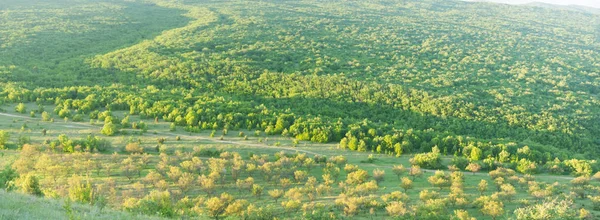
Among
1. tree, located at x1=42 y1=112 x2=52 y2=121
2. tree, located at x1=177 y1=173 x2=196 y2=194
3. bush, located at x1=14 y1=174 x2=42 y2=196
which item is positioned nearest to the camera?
bush, located at x1=14 y1=174 x2=42 y2=196

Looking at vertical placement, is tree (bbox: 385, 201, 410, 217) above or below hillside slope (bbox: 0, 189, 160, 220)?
below

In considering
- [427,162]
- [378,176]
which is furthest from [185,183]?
[427,162]

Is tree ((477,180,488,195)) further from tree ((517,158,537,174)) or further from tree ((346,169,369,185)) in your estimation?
tree ((346,169,369,185))

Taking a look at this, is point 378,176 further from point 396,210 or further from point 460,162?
point 460,162

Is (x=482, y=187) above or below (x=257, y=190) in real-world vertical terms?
below

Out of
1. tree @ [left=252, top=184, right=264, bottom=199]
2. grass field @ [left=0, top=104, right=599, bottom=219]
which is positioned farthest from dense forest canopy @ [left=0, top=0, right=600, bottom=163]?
tree @ [left=252, top=184, right=264, bottom=199]

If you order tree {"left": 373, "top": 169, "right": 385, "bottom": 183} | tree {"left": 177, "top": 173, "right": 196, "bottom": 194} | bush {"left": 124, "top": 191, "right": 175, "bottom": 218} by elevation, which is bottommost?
tree {"left": 373, "top": 169, "right": 385, "bottom": 183}

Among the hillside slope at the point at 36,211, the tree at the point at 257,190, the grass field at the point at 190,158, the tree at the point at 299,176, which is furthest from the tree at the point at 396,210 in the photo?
the hillside slope at the point at 36,211

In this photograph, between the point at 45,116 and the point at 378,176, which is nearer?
the point at 378,176

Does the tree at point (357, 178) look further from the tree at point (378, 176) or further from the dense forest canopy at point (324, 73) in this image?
the dense forest canopy at point (324, 73)
